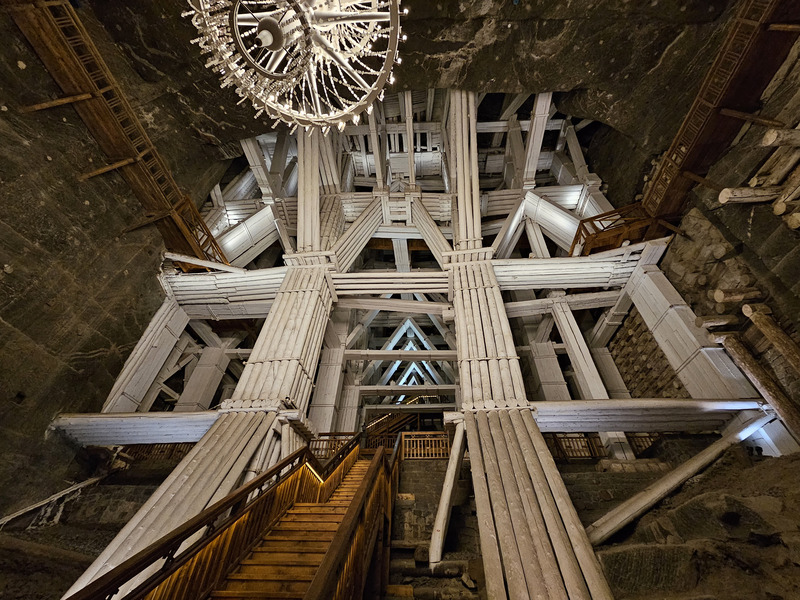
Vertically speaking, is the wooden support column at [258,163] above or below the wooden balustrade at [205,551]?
above

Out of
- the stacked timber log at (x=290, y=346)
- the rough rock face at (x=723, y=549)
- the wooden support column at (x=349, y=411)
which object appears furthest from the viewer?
the wooden support column at (x=349, y=411)

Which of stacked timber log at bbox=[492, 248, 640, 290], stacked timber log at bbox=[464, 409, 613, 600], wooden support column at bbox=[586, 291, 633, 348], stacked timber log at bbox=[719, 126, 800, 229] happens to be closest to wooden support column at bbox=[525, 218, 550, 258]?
stacked timber log at bbox=[492, 248, 640, 290]

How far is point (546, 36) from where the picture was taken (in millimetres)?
7684

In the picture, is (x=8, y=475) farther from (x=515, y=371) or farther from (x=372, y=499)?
(x=515, y=371)

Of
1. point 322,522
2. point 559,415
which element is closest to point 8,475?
point 322,522

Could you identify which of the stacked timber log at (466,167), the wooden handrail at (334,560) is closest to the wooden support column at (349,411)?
the stacked timber log at (466,167)

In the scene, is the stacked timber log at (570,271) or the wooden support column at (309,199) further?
the wooden support column at (309,199)

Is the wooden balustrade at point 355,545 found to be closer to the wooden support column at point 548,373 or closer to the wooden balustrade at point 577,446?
the wooden balustrade at point 577,446

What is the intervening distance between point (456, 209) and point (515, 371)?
17.8 feet

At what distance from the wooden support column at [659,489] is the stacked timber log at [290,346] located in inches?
199

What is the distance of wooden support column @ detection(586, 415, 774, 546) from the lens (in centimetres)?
412

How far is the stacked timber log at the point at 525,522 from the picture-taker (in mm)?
3215

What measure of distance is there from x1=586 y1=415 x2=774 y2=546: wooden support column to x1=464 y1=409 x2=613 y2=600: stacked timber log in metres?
0.60

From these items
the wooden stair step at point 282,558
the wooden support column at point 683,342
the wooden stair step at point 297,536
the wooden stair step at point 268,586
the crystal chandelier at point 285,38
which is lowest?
the wooden stair step at point 268,586
